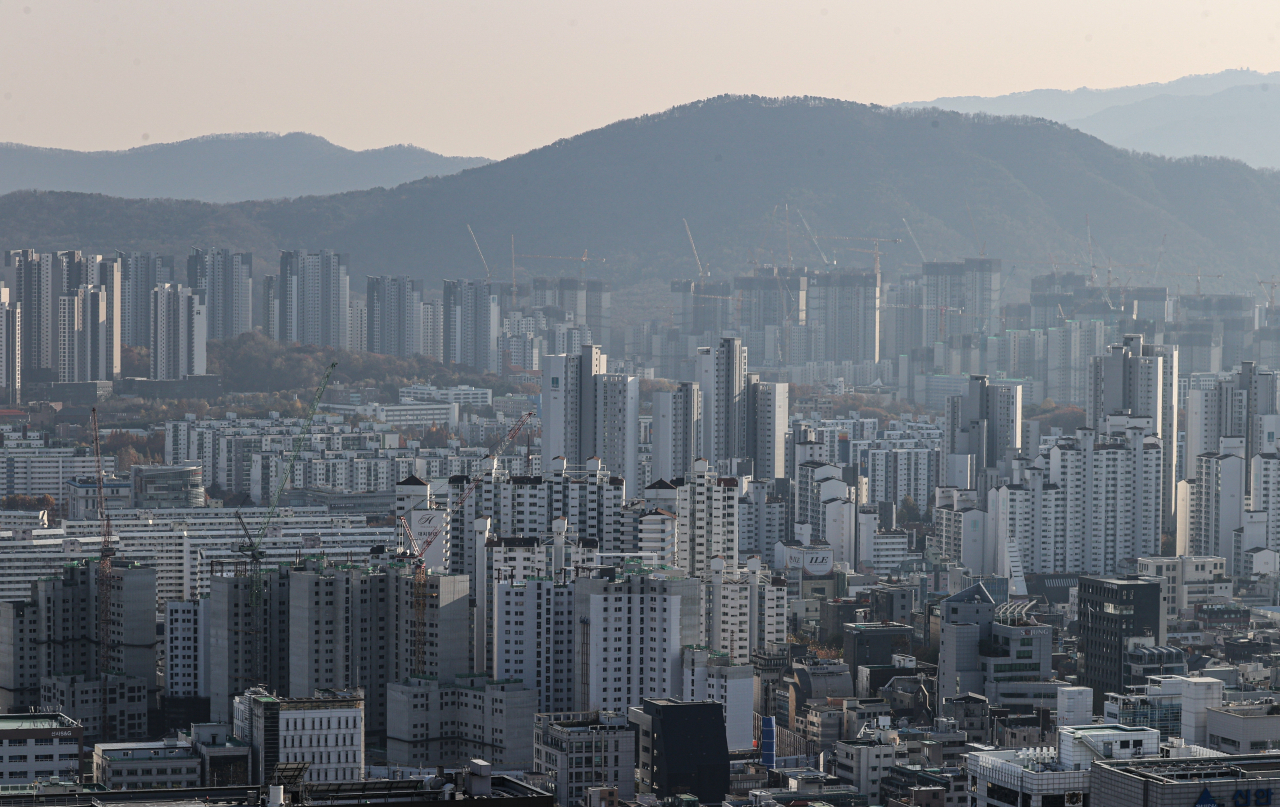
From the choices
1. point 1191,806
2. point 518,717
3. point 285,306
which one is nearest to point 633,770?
point 518,717

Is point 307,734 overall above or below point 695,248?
below

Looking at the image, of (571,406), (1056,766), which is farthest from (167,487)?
(1056,766)

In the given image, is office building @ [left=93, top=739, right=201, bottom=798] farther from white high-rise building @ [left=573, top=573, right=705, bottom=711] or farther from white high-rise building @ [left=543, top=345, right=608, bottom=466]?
white high-rise building @ [left=543, top=345, right=608, bottom=466]

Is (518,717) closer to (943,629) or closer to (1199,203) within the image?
(943,629)

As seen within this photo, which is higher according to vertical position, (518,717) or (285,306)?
(285,306)

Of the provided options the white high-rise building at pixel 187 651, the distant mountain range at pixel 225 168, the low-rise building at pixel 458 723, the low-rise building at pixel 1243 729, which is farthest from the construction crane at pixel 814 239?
the low-rise building at pixel 1243 729

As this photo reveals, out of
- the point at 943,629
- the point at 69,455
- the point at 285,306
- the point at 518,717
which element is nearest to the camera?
the point at 518,717

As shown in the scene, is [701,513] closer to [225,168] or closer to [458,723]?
[458,723]
